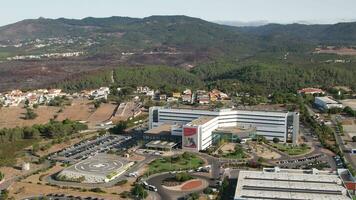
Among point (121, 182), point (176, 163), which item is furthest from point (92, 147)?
point (121, 182)

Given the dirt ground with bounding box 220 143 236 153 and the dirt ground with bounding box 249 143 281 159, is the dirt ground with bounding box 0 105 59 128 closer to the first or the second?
the dirt ground with bounding box 220 143 236 153

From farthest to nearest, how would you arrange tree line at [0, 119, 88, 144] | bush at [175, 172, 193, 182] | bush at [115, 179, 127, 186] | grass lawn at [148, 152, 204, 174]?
tree line at [0, 119, 88, 144], grass lawn at [148, 152, 204, 174], bush at [175, 172, 193, 182], bush at [115, 179, 127, 186]

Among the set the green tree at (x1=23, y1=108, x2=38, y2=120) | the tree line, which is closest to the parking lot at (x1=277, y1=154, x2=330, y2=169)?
the tree line

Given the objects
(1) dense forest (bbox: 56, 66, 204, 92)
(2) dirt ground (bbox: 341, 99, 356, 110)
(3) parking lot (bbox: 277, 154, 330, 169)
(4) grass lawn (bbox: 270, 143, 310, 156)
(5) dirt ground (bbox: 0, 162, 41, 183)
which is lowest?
(5) dirt ground (bbox: 0, 162, 41, 183)

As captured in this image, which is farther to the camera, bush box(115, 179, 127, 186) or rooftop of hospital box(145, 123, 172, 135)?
rooftop of hospital box(145, 123, 172, 135)

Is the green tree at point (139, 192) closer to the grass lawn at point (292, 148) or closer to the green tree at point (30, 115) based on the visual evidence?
the grass lawn at point (292, 148)
